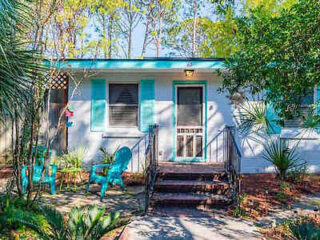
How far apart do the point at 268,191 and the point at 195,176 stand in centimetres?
154

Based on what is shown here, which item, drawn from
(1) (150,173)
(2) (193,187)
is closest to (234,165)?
(2) (193,187)

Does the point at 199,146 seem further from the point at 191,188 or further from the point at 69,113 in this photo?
the point at 69,113

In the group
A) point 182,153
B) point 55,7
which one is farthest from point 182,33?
point 55,7

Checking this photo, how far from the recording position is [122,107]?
795 cm

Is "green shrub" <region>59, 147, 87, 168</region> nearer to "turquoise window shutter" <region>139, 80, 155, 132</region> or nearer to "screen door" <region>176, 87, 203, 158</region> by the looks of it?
"turquoise window shutter" <region>139, 80, 155, 132</region>

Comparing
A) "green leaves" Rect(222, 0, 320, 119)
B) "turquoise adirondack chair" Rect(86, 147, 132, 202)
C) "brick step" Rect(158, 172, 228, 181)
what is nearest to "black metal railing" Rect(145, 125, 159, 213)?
"brick step" Rect(158, 172, 228, 181)

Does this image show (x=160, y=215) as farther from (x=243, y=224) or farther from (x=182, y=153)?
(x=182, y=153)

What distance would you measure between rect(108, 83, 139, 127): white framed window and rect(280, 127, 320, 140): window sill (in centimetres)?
408

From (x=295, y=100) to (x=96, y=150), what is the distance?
5.42 meters

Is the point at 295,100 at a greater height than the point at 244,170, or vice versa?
the point at 295,100

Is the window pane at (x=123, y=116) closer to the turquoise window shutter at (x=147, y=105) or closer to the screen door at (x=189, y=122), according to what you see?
the turquoise window shutter at (x=147, y=105)

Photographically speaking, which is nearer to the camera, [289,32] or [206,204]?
[289,32]

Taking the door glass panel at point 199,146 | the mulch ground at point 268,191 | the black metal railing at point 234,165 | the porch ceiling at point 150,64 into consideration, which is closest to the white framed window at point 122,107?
the porch ceiling at point 150,64

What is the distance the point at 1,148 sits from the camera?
28.7 feet
